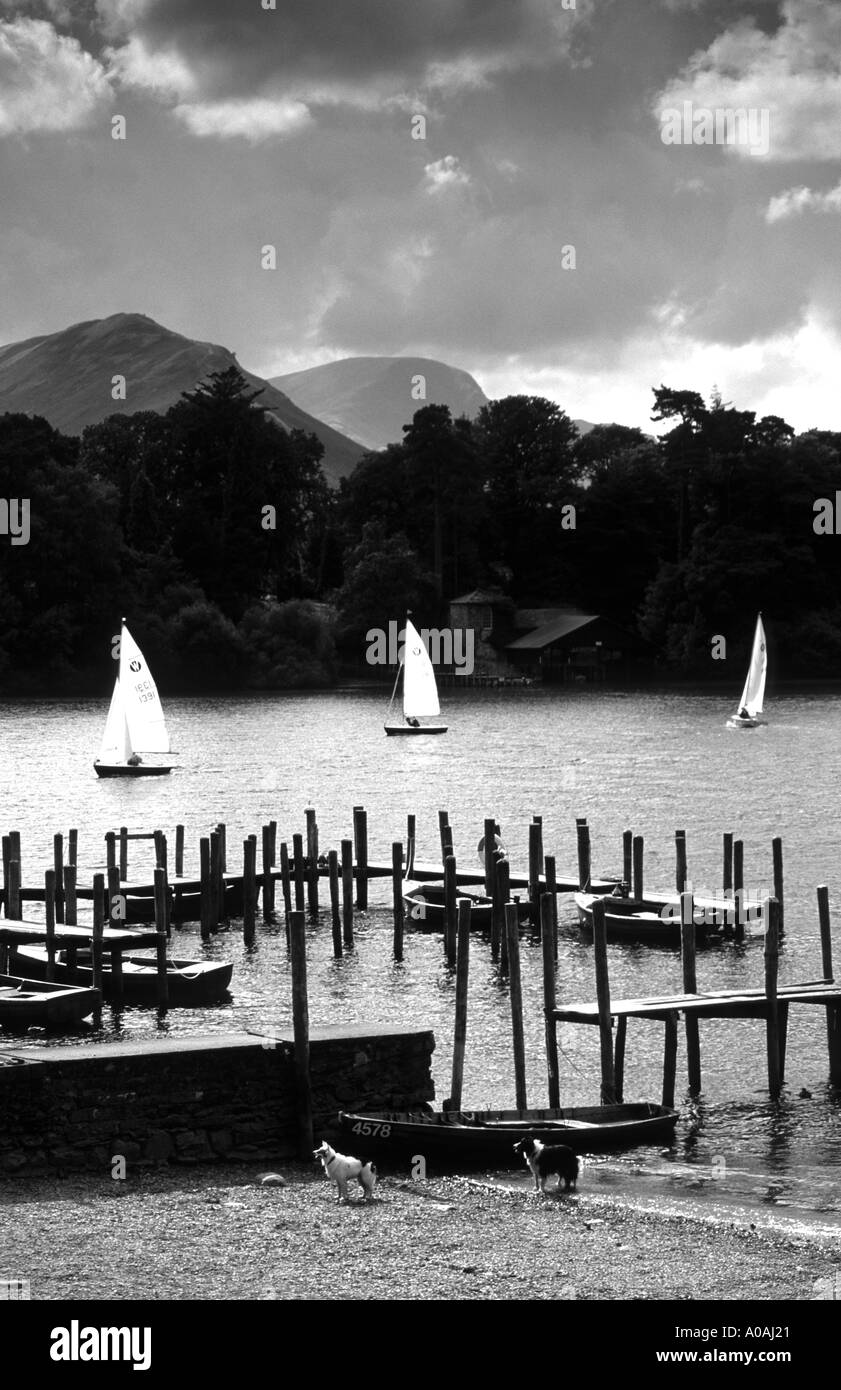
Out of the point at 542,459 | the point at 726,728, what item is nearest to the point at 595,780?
the point at 726,728

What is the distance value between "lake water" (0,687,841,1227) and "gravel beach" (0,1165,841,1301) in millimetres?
2298

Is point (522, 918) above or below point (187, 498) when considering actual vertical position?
below

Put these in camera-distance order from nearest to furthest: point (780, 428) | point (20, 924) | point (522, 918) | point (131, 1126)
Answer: point (131, 1126), point (20, 924), point (522, 918), point (780, 428)

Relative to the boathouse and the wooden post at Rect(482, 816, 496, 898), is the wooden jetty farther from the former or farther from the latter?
the boathouse

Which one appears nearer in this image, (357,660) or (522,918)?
(522,918)

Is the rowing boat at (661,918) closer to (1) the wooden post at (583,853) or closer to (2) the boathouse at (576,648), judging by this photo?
(1) the wooden post at (583,853)

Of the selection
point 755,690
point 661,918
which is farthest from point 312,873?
point 755,690

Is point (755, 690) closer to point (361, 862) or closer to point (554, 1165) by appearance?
point (361, 862)

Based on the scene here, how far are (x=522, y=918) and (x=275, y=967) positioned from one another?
732 cm

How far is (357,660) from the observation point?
515 ft

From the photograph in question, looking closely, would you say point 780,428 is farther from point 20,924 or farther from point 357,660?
point 20,924

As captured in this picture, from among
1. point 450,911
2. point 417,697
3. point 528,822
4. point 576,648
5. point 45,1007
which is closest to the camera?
point 45,1007

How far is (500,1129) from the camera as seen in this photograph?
70.2 feet

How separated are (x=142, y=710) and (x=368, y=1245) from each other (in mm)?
63894
